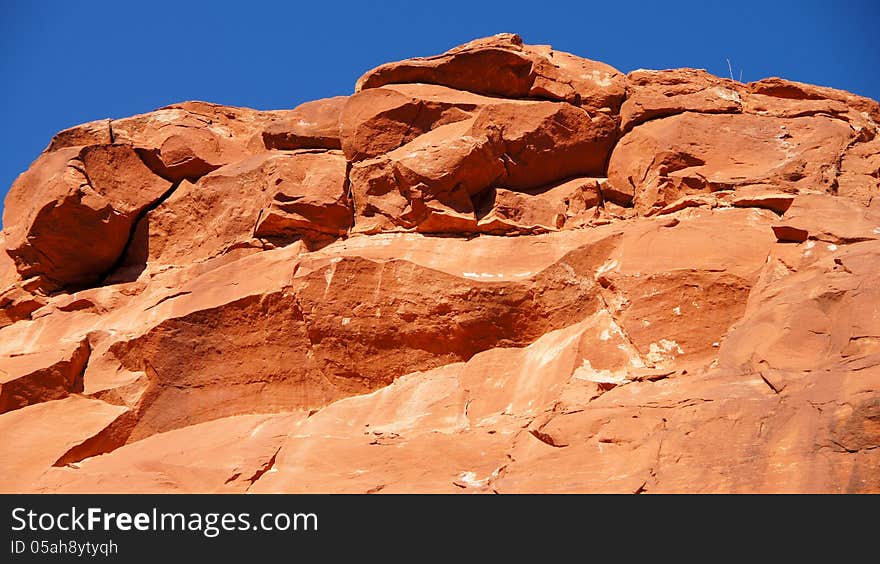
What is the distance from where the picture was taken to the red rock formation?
9914 mm

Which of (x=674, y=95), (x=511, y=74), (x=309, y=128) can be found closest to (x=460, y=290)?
(x=511, y=74)

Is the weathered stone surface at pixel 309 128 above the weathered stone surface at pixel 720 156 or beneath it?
above

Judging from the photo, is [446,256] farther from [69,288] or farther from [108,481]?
[69,288]

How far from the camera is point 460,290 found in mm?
12562

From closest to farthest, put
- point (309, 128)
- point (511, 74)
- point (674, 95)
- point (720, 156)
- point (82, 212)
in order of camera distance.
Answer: point (720, 156), point (82, 212), point (674, 95), point (511, 74), point (309, 128)

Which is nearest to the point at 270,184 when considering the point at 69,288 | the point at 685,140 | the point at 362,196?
the point at 362,196

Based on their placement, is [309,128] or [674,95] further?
[309,128]

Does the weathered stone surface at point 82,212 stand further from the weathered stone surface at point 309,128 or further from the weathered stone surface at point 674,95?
the weathered stone surface at point 674,95

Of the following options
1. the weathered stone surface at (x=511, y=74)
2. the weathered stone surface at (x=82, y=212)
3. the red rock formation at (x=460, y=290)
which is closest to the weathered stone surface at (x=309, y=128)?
the red rock formation at (x=460, y=290)

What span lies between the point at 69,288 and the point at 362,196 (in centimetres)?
457

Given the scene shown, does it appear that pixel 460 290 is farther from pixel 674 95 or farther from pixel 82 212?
pixel 82 212

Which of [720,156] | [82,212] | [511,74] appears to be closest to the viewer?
[720,156]

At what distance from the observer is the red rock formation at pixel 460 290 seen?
991 cm

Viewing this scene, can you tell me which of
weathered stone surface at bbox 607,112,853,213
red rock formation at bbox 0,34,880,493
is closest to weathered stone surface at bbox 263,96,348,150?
red rock formation at bbox 0,34,880,493
